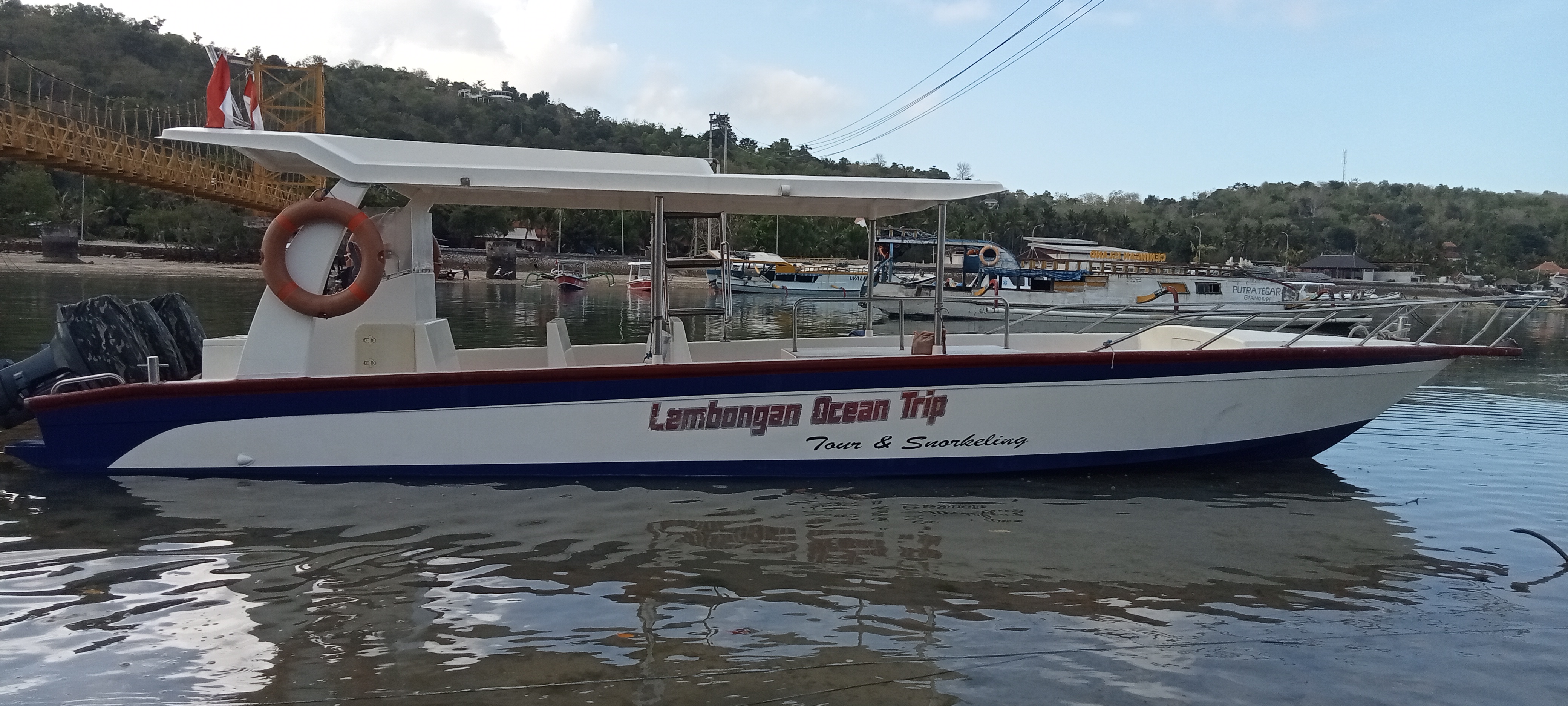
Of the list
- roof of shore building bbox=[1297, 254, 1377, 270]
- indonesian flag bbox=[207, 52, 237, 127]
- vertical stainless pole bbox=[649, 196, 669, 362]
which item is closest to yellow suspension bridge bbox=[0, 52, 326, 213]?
indonesian flag bbox=[207, 52, 237, 127]

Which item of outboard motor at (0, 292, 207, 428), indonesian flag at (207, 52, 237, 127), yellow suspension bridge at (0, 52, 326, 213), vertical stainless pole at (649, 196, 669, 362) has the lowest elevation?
outboard motor at (0, 292, 207, 428)

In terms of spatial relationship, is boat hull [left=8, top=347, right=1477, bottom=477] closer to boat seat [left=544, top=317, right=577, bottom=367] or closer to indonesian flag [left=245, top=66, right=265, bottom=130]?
boat seat [left=544, top=317, right=577, bottom=367]

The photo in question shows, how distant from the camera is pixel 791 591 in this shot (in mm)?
5164

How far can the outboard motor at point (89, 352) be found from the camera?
23.7 feet

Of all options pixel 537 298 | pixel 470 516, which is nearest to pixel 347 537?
pixel 470 516

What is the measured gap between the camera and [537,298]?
1599 inches

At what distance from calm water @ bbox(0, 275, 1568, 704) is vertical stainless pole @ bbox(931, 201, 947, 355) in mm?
1126

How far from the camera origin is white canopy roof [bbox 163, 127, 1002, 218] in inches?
265

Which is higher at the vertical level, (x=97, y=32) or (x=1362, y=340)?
(x=97, y=32)

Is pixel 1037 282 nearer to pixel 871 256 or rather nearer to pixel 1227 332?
pixel 871 256

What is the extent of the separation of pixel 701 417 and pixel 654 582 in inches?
76.3

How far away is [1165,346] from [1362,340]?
5.13 ft

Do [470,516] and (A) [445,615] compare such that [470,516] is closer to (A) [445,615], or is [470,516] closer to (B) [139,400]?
(A) [445,615]

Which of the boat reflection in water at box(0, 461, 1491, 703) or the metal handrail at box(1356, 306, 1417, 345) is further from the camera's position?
the metal handrail at box(1356, 306, 1417, 345)
